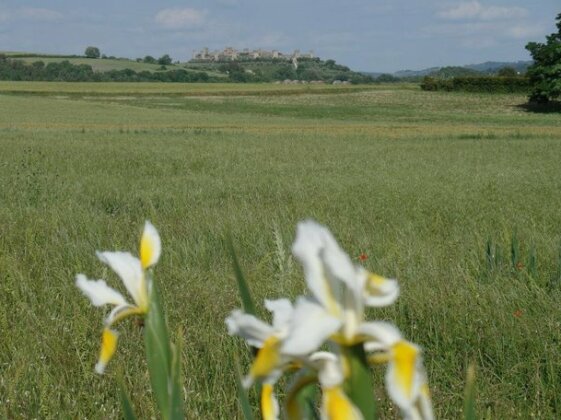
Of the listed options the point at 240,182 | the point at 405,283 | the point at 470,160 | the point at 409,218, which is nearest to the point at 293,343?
the point at 405,283

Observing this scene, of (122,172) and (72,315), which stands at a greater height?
(72,315)

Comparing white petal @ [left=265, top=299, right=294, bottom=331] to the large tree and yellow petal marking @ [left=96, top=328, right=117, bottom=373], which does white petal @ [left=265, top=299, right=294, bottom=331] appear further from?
the large tree

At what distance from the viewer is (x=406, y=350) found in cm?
50

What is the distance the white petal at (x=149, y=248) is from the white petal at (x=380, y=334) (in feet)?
1.03

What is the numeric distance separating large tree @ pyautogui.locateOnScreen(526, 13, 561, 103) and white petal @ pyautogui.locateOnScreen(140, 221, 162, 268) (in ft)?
155

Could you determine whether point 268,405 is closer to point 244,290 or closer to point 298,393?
point 298,393

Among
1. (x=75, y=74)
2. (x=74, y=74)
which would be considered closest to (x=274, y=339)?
(x=75, y=74)

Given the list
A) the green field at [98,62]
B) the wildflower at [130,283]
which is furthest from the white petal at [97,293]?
the green field at [98,62]

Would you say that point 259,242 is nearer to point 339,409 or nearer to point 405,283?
point 405,283

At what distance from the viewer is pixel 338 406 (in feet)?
1.70

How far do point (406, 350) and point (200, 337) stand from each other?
8.26 feet

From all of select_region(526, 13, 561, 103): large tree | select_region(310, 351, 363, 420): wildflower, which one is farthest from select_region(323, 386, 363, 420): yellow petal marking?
select_region(526, 13, 561, 103): large tree

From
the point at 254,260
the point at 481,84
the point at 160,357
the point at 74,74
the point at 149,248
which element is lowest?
the point at 74,74

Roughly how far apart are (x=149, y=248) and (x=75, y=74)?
10045cm
